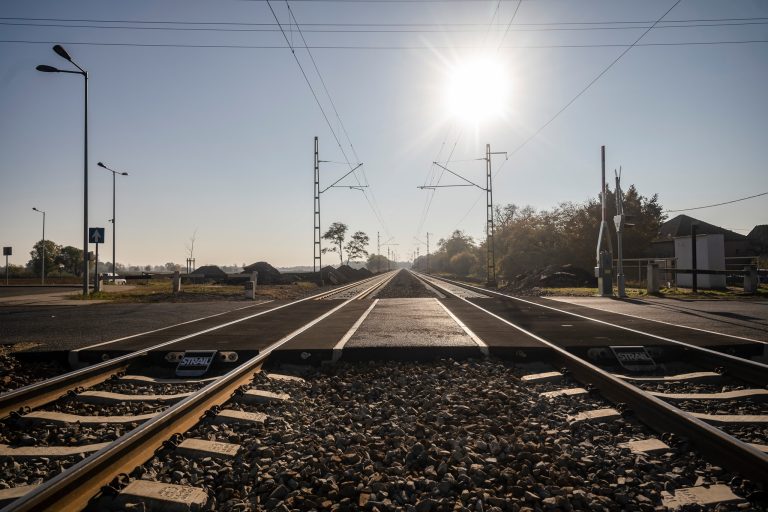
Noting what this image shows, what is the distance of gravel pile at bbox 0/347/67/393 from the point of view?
17.5 ft

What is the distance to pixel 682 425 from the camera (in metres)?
3.42

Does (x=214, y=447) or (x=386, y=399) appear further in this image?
(x=386, y=399)

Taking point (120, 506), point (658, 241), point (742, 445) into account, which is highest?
point (658, 241)

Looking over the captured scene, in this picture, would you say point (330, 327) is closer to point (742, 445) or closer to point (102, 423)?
point (102, 423)

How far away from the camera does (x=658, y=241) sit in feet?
157

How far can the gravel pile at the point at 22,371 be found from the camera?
5349 millimetres

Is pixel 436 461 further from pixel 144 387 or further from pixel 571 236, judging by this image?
pixel 571 236

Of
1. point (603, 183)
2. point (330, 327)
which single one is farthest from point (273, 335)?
point (603, 183)

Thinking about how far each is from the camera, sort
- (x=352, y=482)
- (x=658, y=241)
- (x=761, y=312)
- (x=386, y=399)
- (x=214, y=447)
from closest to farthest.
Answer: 1. (x=352, y=482)
2. (x=214, y=447)
3. (x=386, y=399)
4. (x=761, y=312)
5. (x=658, y=241)

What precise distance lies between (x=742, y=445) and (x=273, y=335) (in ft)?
22.5

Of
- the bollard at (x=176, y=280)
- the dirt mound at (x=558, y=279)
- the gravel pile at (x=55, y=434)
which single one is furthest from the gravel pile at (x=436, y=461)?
the dirt mound at (x=558, y=279)

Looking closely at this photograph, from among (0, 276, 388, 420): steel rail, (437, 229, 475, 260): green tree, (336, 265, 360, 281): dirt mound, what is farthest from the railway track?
(437, 229, 475, 260): green tree

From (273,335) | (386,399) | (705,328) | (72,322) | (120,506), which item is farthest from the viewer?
(72,322)

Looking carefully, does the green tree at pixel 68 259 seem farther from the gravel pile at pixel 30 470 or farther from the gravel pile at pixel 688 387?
the gravel pile at pixel 688 387
